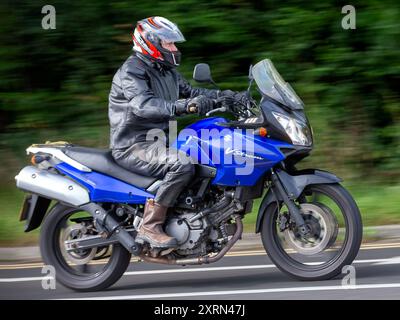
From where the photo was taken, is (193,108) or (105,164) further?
(105,164)

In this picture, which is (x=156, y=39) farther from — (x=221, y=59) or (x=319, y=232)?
(x=221, y=59)

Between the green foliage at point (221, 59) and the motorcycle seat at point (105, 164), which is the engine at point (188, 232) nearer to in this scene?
the motorcycle seat at point (105, 164)

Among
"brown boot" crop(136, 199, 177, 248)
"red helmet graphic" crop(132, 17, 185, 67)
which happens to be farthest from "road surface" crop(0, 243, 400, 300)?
"red helmet graphic" crop(132, 17, 185, 67)

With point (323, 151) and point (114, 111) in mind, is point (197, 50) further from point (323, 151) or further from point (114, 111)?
point (114, 111)

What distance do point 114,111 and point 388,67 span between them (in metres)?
4.98

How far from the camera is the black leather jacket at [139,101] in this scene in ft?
20.5

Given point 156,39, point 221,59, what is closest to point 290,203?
point 156,39

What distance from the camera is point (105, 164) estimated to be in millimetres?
6523

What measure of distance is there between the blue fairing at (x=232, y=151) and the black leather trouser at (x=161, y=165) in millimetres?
99

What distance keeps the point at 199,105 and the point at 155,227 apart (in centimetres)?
93

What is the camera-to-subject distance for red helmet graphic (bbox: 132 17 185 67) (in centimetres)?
639

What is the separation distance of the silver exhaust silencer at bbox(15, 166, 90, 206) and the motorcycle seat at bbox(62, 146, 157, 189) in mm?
182

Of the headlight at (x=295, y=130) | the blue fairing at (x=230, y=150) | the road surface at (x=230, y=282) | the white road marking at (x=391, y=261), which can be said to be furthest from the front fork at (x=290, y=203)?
the white road marking at (x=391, y=261)

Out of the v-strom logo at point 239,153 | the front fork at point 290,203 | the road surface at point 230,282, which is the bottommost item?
the road surface at point 230,282
